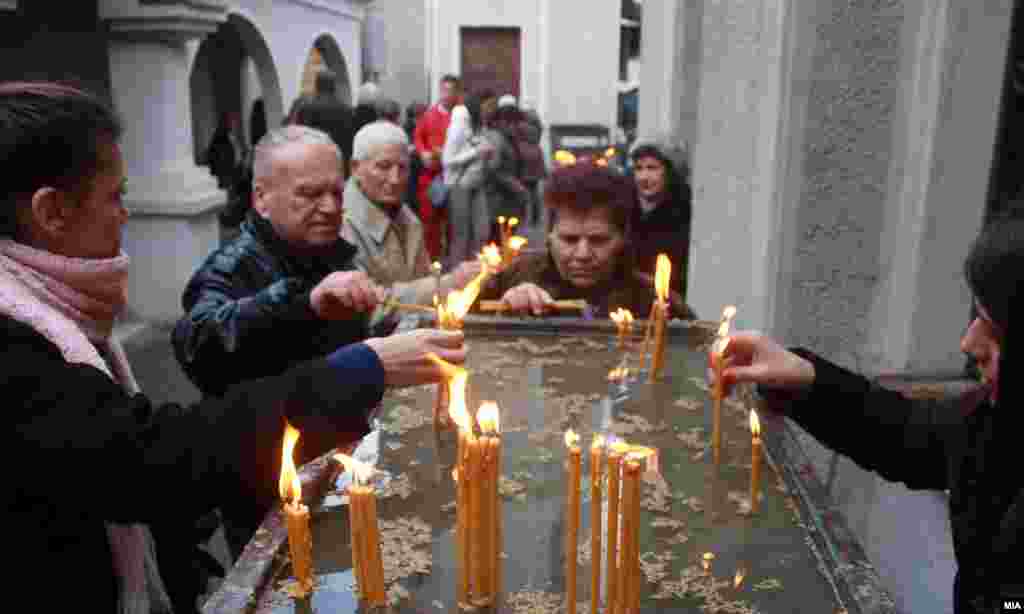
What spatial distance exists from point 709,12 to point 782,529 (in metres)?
3.26

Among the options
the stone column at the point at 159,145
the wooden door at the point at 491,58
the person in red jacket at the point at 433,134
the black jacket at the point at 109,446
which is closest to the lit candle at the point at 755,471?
the black jacket at the point at 109,446

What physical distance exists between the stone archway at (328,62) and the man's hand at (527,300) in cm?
1226

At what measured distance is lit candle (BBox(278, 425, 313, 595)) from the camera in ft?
4.55

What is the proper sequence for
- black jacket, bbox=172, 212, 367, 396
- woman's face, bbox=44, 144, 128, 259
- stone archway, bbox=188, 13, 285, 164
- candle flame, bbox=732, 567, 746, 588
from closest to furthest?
candle flame, bbox=732, 567, 746, 588 < woman's face, bbox=44, 144, 128, 259 < black jacket, bbox=172, 212, 367, 396 < stone archway, bbox=188, 13, 285, 164

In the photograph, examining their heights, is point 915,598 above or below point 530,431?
below

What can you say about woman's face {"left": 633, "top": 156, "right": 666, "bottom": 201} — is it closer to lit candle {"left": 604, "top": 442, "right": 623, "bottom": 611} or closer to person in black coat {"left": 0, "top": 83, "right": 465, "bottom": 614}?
person in black coat {"left": 0, "top": 83, "right": 465, "bottom": 614}

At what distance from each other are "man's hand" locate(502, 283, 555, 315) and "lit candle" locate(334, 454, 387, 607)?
1.45 meters

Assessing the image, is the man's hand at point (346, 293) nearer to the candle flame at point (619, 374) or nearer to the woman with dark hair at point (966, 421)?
the candle flame at point (619, 374)

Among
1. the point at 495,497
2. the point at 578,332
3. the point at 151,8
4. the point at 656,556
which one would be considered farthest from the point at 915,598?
the point at 151,8

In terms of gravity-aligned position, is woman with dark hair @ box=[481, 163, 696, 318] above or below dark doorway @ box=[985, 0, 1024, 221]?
below

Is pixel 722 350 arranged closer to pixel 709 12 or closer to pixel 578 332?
pixel 578 332

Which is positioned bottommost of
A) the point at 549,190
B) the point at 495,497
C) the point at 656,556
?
the point at 656,556

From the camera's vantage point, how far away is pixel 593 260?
10.2 ft

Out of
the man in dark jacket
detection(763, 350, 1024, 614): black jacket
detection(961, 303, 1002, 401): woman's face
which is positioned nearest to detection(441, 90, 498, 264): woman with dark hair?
the man in dark jacket
